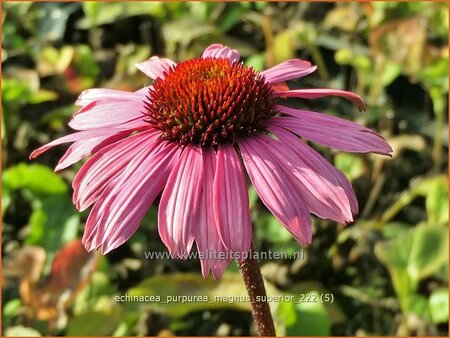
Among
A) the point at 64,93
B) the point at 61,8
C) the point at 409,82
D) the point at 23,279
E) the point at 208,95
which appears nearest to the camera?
the point at 208,95

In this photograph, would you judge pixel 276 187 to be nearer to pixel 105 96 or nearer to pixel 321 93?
pixel 321 93

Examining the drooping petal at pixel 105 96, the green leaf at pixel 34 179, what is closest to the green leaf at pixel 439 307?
the drooping petal at pixel 105 96

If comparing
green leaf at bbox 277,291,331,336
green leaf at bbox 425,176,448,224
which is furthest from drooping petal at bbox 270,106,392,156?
green leaf at bbox 425,176,448,224

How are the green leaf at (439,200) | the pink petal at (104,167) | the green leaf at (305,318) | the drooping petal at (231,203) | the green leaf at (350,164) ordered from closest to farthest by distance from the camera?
the drooping petal at (231,203) → the pink petal at (104,167) → the green leaf at (305,318) → the green leaf at (439,200) → the green leaf at (350,164)

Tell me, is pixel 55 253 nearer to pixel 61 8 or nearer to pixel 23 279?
pixel 23 279

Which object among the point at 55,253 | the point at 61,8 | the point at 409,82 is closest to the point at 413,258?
the point at 55,253

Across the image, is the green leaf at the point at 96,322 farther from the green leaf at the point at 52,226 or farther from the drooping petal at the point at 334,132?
the drooping petal at the point at 334,132
